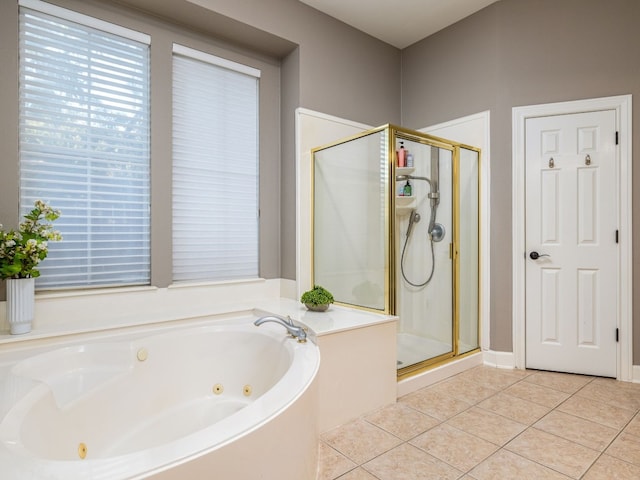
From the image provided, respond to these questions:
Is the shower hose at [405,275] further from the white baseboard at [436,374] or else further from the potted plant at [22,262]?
the potted plant at [22,262]

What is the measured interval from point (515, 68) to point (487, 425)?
2603mm

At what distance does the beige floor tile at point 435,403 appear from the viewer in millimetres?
2175

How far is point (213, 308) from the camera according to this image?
8.42 ft

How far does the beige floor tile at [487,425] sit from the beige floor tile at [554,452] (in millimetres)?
50

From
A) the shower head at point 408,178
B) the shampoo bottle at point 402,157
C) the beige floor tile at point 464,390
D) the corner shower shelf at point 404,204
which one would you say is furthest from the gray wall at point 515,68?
the shampoo bottle at point 402,157

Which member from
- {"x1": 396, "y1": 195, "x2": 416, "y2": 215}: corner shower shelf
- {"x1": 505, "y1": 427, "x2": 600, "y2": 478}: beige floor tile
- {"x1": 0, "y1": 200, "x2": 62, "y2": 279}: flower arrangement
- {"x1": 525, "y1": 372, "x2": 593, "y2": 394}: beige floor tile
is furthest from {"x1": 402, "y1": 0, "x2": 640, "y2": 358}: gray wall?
{"x1": 0, "y1": 200, "x2": 62, "y2": 279}: flower arrangement

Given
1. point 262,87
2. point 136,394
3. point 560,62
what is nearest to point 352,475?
point 136,394

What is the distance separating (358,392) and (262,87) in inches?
94.4

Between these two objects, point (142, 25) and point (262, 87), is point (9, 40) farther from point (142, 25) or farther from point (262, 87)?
point (262, 87)

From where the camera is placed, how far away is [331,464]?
169 cm

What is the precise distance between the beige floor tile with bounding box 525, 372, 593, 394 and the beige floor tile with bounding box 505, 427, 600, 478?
749mm

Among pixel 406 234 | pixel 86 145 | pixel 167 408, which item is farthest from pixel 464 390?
pixel 86 145

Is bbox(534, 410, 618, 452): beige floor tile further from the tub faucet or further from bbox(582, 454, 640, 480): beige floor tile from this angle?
the tub faucet

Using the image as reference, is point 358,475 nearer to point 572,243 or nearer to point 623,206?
point 572,243
